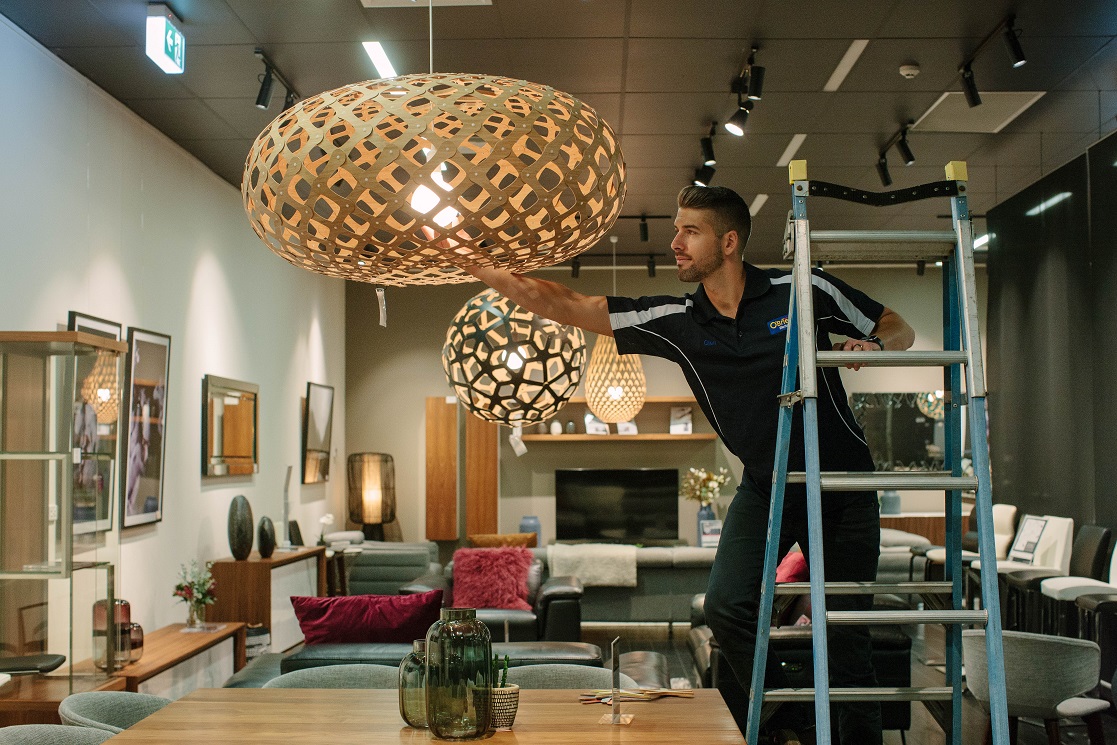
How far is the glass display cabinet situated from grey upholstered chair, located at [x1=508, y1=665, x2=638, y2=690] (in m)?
1.92

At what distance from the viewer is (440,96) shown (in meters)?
1.88

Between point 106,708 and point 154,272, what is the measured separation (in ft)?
12.4

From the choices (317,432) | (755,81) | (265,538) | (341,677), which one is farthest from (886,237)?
(317,432)

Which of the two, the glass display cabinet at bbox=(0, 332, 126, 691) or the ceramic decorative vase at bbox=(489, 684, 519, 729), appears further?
the glass display cabinet at bbox=(0, 332, 126, 691)

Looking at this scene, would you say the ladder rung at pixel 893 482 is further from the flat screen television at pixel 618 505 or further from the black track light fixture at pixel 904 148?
the flat screen television at pixel 618 505

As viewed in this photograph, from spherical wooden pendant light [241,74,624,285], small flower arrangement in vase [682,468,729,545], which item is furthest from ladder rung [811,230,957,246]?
small flower arrangement in vase [682,468,729,545]

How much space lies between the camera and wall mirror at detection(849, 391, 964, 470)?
11109 mm

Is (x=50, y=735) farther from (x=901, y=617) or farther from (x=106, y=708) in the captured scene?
(x=901, y=617)

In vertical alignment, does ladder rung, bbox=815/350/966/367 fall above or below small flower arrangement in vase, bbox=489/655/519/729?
above

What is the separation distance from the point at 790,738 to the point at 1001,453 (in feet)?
19.3

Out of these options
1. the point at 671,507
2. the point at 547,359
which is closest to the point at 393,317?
the point at 671,507

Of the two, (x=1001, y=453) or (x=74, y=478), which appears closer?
(x=74, y=478)

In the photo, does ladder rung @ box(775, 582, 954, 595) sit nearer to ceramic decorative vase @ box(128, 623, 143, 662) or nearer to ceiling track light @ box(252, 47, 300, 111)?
ceramic decorative vase @ box(128, 623, 143, 662)

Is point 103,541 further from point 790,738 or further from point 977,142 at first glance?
point 977,142
